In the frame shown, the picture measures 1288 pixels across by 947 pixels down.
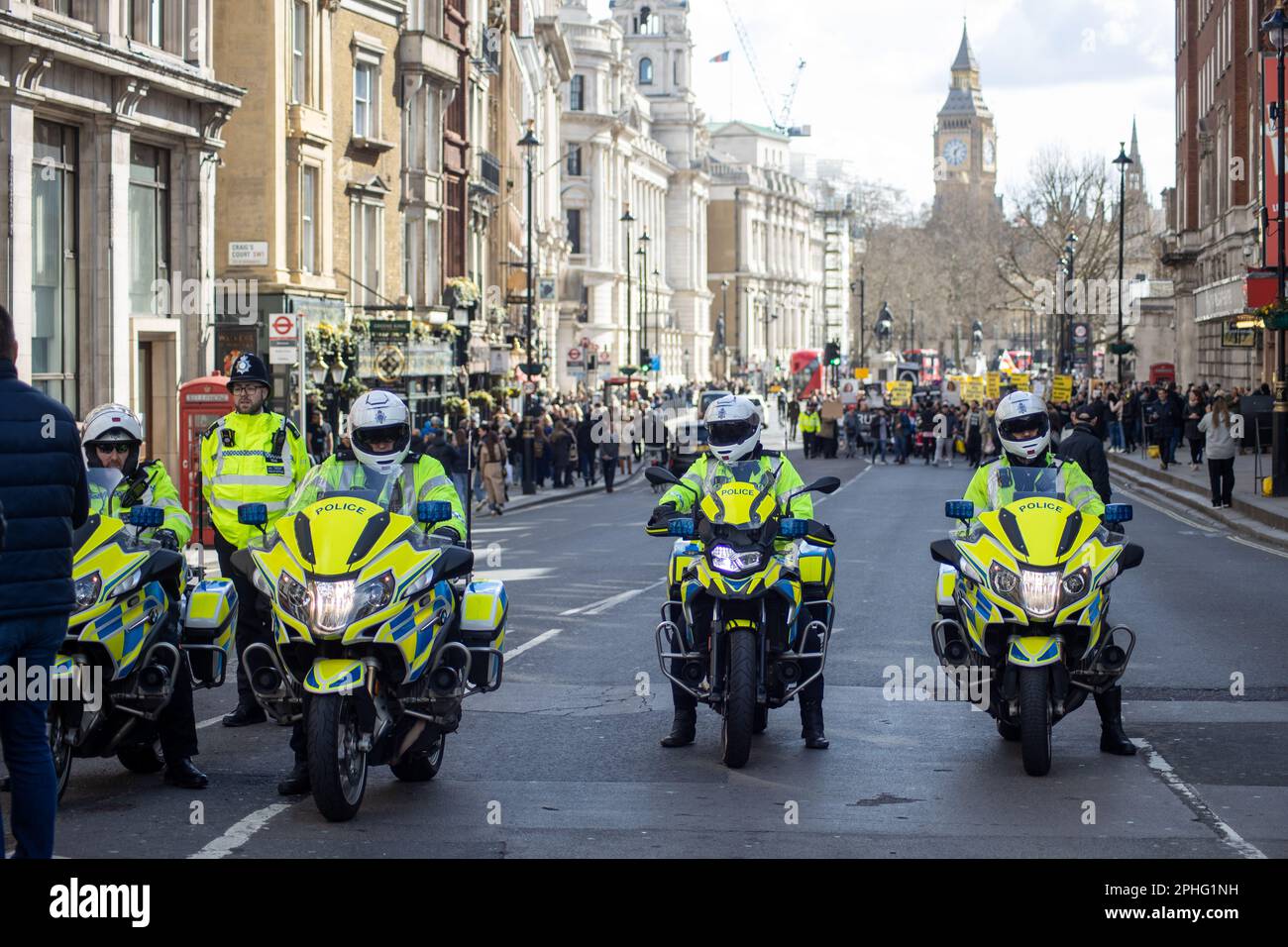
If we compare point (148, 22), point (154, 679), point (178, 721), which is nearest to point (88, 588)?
point (154, 679)

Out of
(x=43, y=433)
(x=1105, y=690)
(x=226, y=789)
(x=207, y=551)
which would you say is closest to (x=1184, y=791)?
(x=1105, y=690)

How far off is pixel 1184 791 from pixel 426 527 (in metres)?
3.53

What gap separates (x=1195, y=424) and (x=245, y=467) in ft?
106

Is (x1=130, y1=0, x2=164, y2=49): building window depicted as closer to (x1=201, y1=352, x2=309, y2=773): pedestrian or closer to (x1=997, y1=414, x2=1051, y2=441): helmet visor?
(x1=201, y1=352, x2=309, y2=773): pedestrian

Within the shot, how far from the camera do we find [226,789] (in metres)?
8.75

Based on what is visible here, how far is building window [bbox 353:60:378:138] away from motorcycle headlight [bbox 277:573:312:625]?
34.3 m

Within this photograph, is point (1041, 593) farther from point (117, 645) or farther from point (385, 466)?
point (117, 645)

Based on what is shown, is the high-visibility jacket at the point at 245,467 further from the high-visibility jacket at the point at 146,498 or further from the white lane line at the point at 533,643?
the white lane line at the point at 533,643

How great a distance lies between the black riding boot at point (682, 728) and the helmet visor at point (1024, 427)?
2124 mm

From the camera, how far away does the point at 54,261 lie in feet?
83.7

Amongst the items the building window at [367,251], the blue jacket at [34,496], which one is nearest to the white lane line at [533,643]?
the blue jacket at [34,496]

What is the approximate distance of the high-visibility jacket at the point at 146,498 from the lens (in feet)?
30.5

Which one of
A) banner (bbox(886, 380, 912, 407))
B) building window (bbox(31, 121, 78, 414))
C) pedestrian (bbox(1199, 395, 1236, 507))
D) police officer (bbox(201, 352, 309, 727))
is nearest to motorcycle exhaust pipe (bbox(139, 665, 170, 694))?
police officer (bbox(201, 352, 309, 727))
